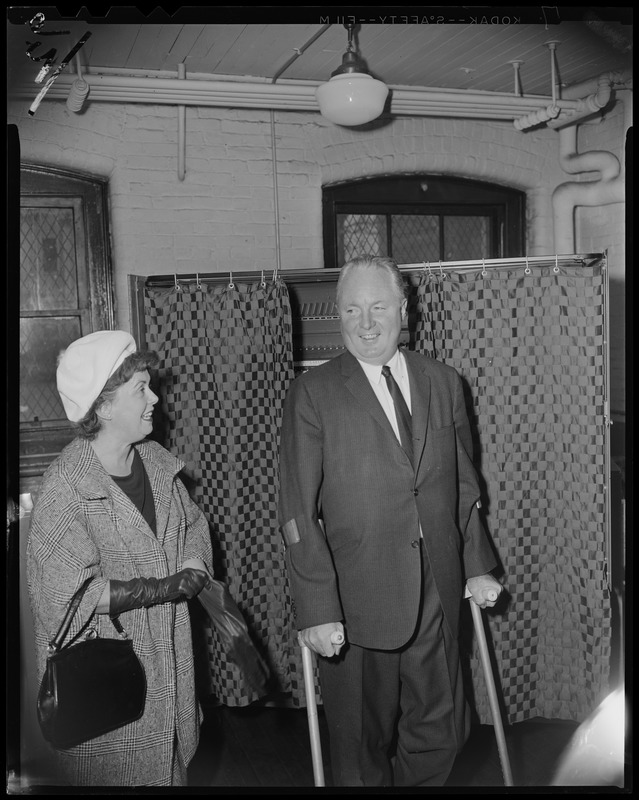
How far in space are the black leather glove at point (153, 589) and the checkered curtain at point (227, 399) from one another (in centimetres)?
80

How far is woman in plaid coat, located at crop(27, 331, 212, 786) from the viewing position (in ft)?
6.39

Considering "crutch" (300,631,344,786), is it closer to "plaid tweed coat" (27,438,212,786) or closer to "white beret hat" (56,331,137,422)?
"plaid tweed coat" (27,438,212,786)

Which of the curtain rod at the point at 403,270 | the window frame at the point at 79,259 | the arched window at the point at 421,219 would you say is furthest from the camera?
the arched window at the point at 421,219

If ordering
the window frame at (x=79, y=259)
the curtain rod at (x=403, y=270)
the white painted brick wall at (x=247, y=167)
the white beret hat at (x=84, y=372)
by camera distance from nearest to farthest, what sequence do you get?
the white beret hat at (x=84, y=372)
the curtain rod at (x=403, y=270)
the window frame at (x=79, y=259)
the white painted brick wall at (x=247, y=167)

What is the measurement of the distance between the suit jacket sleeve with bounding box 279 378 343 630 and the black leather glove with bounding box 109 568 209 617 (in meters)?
0.28

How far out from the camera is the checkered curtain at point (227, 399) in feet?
9.34

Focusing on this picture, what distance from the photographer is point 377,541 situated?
2.13m

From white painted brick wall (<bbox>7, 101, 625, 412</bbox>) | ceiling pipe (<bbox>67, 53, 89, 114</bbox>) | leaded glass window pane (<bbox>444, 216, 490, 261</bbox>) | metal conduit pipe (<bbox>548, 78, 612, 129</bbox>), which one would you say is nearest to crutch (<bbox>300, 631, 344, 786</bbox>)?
white painted brick wall (<bbox>7, 101, 625, 412</bbox>)

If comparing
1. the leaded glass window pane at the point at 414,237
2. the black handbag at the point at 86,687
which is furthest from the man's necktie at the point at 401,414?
the leaded glass window pane at the point at 414,237

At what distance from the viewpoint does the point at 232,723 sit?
2.95 m

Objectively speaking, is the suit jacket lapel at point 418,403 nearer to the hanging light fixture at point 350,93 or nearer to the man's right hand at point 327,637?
the man's right hand at point 327,637

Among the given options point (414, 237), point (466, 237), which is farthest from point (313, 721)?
point (466, 237)

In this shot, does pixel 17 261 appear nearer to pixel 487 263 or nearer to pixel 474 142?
pixel 487 263
